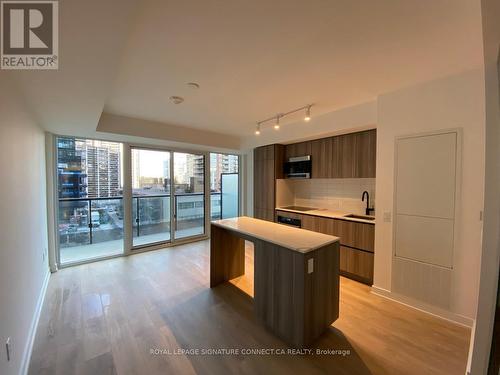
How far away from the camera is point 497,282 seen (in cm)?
119

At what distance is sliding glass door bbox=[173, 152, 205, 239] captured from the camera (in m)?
5.00

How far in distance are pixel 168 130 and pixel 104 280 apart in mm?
2660

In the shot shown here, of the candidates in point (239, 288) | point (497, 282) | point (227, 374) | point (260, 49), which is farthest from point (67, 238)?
point (497, 282)

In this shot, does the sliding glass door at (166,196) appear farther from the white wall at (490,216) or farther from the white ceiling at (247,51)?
the white wall at (490,216)

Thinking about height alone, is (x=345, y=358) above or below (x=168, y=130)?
below

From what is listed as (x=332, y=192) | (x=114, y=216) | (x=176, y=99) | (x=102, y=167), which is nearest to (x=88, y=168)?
(x=102, y=167)

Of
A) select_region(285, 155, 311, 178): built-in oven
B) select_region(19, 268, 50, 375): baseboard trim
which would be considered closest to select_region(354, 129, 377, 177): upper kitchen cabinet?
select_region(285, 155, 311, 178): built-in oven

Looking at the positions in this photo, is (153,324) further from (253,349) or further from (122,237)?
(122,237)

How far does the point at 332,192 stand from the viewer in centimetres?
412

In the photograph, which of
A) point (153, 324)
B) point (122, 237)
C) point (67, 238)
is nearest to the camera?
point (153, 324)

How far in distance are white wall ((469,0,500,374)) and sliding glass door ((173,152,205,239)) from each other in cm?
477

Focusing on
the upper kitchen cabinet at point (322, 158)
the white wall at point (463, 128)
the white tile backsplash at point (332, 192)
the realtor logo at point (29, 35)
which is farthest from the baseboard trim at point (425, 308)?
the realtor logo at point (29, 35)

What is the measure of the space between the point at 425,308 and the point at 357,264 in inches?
33.6

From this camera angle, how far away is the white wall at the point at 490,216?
3.85ft
